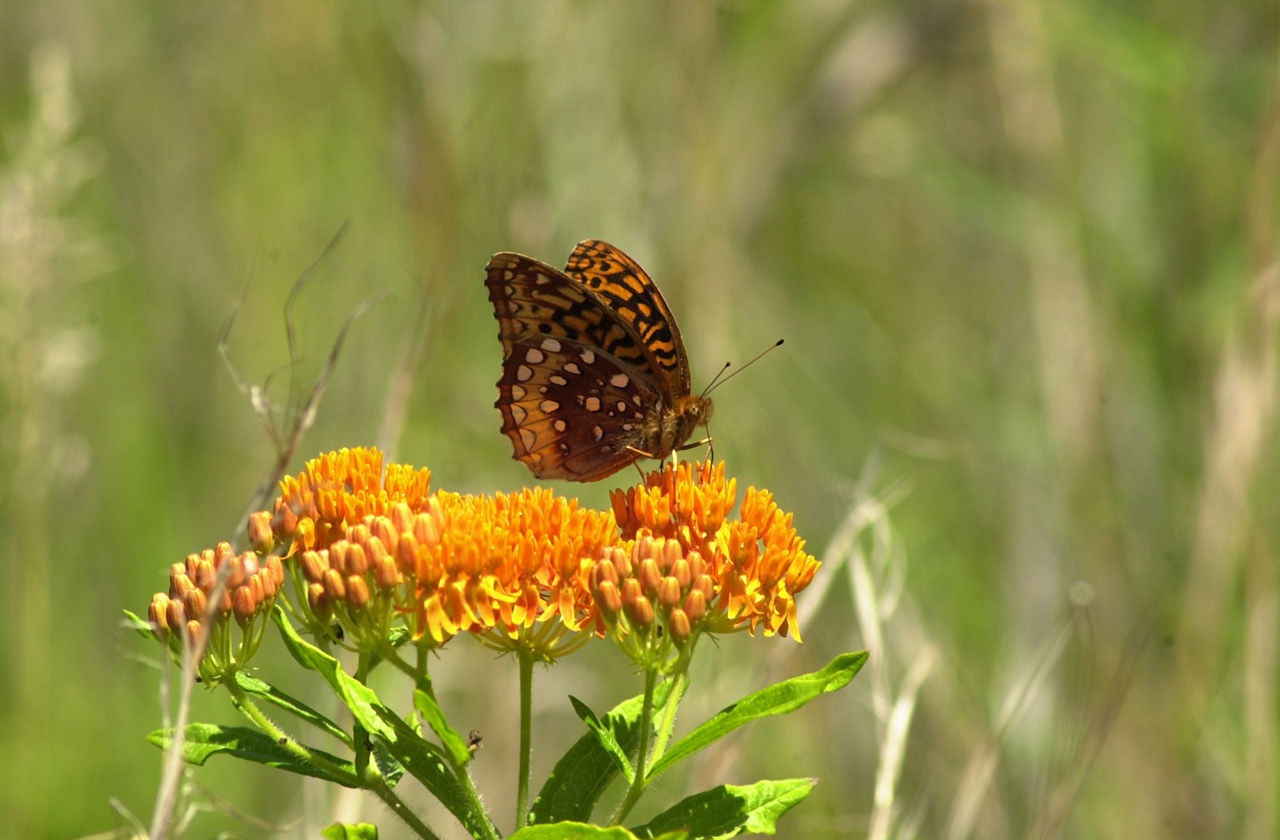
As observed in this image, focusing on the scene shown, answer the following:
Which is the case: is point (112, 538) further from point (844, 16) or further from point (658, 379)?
point (844, 16)

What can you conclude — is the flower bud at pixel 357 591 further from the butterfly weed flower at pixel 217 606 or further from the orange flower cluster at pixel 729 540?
the orange flower cluster at pixel 729 540

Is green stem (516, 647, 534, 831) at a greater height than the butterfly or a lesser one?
lesser

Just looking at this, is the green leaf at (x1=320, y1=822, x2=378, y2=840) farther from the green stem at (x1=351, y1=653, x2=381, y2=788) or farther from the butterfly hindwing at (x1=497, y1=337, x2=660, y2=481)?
the butterfly hindwing at (x1=497, y1=337, x2=660, y2=481)

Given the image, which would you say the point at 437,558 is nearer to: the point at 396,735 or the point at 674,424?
the point at 396,735

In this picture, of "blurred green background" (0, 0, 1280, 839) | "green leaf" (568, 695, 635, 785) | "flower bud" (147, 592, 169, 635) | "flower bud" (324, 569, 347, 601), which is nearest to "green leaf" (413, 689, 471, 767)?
"green leaf" (568, 695, 635, 785)

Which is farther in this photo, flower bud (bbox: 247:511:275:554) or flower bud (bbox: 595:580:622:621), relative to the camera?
flower bud (bbox: 247:511:275:554)

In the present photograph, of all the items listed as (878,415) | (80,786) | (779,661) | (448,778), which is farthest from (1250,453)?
(80,786)

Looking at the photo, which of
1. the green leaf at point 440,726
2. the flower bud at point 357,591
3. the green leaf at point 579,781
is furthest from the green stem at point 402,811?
the flower bud at point 357,591
